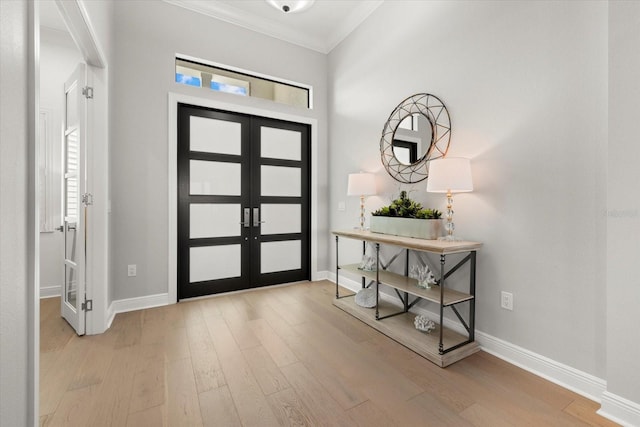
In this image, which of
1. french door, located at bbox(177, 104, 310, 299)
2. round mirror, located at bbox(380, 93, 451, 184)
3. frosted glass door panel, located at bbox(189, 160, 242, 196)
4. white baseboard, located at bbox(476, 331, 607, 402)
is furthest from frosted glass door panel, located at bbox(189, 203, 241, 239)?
white baseboard, located at bbox(476, 331, 607, 402)

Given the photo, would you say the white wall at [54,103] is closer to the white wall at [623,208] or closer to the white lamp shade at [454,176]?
the white lamp shade at [454,176]

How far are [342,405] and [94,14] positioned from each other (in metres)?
3.08

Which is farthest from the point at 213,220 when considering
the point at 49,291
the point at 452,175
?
the point at 452,175

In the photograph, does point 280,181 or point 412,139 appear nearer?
point 412,139

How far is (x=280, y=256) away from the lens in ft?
12.7

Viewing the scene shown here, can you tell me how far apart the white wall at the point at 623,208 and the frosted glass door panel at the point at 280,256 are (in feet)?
10.1

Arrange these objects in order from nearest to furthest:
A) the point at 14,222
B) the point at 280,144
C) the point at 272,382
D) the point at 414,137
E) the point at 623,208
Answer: the point at 14,222 < the point at 623,208 < the point at 272,382 < the point at 414,137 < the point at 280,144

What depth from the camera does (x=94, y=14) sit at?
2078mm

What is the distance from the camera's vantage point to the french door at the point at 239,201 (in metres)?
3.30

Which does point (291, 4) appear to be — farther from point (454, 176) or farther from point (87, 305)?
point (87, 305)

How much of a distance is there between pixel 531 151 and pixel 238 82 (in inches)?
125

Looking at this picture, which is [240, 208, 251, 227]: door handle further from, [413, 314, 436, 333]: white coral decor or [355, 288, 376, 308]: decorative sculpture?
[413, 314, 436, 333]: white coral decor

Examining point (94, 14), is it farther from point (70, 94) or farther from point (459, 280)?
point (459, 280)

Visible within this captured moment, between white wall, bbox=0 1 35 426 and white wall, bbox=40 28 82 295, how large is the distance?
3.14 m
